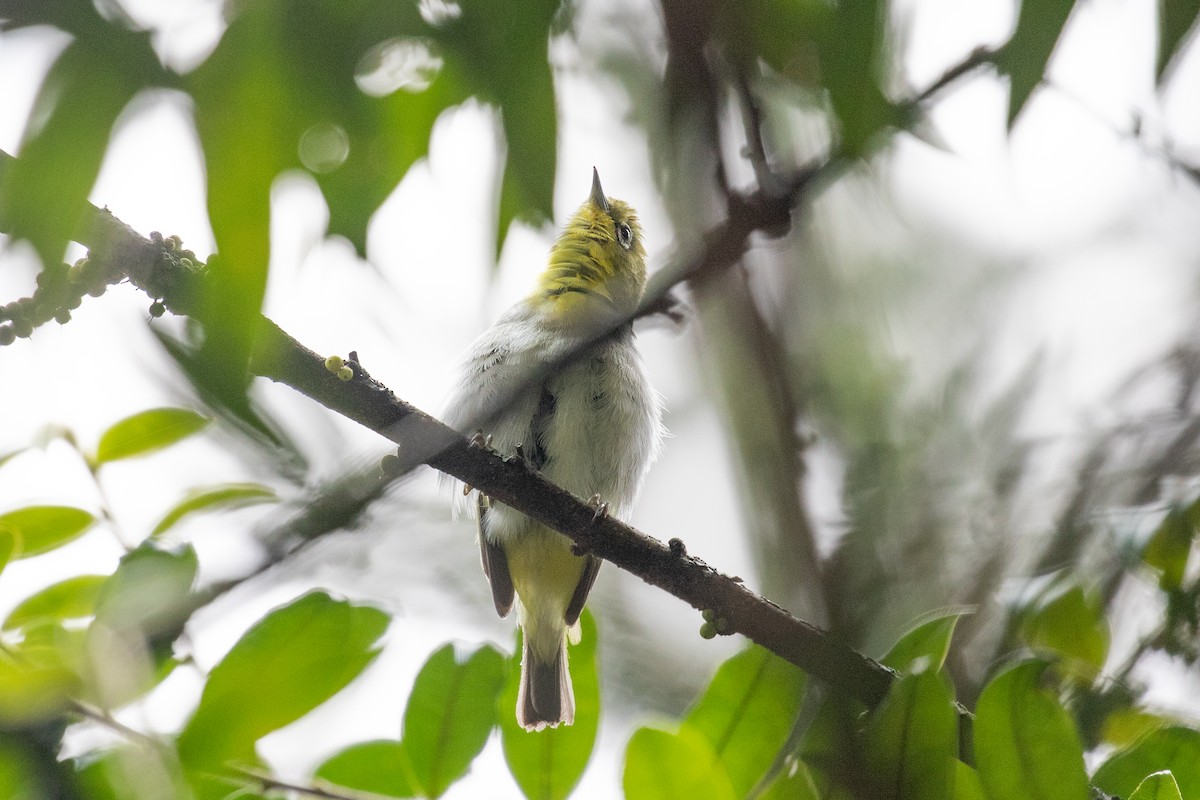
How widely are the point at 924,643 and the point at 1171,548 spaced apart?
15.9 inches

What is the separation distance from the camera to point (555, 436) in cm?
337

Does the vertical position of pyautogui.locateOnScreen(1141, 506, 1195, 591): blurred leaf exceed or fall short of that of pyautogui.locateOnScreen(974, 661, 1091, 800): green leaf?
it exceeds it

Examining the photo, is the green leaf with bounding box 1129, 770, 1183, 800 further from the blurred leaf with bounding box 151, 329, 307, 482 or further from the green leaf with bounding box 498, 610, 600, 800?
the blurred leaf with bounding box 151, 329, 307, 482

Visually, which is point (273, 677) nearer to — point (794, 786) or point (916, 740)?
point (794, 786)

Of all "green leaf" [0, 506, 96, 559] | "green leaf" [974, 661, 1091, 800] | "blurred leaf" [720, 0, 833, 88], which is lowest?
"green leaf" [0, 506, 96, 559]

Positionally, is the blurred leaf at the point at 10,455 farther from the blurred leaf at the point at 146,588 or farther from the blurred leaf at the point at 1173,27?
the blurred leaf at the point at 1173,27

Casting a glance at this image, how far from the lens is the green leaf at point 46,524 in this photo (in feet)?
5.75

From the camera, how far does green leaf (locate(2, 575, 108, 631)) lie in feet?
5.55

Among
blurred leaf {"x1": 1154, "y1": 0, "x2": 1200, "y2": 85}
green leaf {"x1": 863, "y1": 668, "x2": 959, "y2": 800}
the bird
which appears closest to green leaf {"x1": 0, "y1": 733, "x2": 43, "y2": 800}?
green leaf {"x1": 863, "y1": 668, "x2": 959, "y2": 800}

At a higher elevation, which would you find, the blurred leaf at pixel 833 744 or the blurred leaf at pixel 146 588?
the blurred leaf at pixel 833 744

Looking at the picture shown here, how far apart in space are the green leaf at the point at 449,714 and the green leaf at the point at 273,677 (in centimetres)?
15

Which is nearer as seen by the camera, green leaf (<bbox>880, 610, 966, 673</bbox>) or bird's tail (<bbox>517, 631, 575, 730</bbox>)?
green leaf (<bbox>880, 610, 966, 673</bbox>)

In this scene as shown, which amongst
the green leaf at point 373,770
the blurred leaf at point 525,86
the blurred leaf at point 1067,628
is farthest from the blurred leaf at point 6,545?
the blurred leaf at point 1067,628

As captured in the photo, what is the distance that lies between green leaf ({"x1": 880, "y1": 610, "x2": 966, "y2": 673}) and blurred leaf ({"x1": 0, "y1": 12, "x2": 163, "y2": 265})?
3.80 ft
